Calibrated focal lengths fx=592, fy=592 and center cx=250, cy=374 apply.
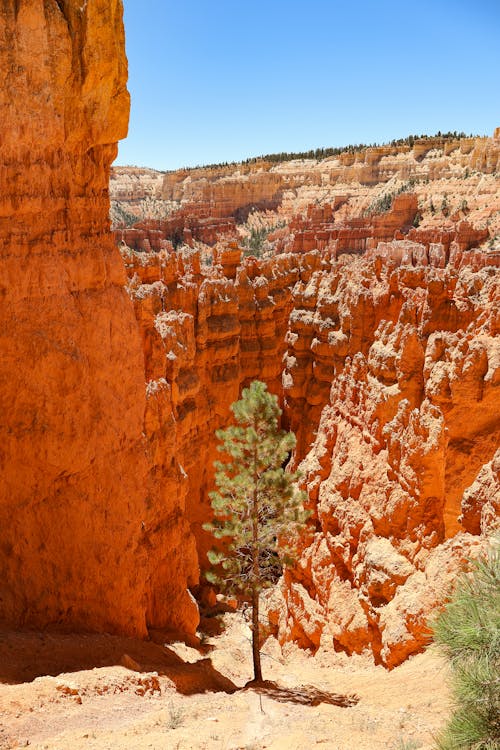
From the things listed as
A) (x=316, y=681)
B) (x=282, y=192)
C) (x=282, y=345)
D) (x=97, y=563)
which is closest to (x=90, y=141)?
(x=97, y=563)

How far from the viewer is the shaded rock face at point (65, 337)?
9.00 meters

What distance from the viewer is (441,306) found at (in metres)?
12.4

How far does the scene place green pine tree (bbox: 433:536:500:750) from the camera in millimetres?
4719

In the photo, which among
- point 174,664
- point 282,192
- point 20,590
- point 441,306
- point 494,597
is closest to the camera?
point 494,597

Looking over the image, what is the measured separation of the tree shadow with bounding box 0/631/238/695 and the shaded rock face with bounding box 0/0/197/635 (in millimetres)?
511

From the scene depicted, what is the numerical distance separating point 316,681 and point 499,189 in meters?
60.1

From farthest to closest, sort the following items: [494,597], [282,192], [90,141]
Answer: [282,192], [90,141], [494,597]

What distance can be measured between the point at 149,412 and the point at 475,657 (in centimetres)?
939

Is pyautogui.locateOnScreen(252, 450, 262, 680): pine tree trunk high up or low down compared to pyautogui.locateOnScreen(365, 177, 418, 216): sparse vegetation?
down

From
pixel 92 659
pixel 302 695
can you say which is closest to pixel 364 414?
pixel 302 695

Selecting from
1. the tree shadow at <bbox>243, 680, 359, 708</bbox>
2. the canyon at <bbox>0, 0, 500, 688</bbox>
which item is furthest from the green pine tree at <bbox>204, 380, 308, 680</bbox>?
the canyon at <bbox>0, 0, 500, 688</bbox>

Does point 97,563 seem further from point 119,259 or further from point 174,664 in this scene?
point 119,259

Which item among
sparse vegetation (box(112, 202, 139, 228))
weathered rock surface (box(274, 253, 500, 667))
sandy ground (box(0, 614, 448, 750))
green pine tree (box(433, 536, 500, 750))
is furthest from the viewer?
sparse vegetation (box(112, 202, 139, 228))

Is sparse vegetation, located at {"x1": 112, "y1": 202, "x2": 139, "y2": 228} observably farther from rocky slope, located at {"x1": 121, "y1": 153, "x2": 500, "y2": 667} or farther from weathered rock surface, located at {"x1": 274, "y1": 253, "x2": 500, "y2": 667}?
weathered rock surface, located at {"x1": 274, "y1": 253, "x2": 500, "y2": 667}
